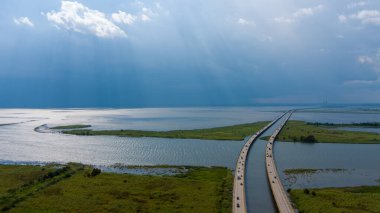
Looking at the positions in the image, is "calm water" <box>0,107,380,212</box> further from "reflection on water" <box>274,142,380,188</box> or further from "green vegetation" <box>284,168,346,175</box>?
"green vegetation" <box>284,168,346,175</box>

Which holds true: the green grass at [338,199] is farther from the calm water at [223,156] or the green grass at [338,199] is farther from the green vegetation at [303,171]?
the green vegetation at [303,171]

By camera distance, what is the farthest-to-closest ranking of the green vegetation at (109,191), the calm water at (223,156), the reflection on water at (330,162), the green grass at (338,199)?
the calm water at (223,156), the reflection on water at (330,162), the green vegetation at (109,191), the green grass at (338,199)

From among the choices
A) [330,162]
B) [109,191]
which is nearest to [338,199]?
[330,162]

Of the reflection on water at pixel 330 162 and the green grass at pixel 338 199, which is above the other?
the reflection on water at pixel 330 162

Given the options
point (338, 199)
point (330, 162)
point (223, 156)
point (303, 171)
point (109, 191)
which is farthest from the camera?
point (223, 156)

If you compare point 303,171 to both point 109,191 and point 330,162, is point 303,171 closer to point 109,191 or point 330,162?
point 330,162

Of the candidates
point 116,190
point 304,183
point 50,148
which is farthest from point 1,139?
point 304,183

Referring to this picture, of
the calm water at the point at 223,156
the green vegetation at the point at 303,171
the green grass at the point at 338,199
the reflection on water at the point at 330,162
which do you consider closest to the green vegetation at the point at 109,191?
the calm water at the point at 223,156
